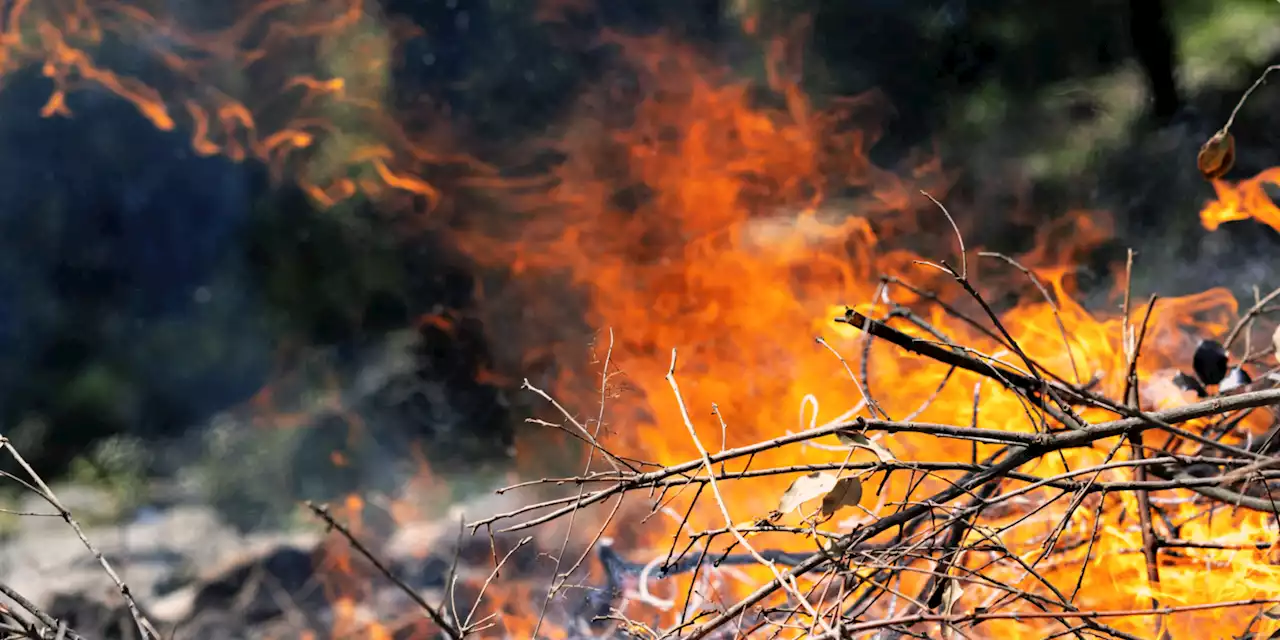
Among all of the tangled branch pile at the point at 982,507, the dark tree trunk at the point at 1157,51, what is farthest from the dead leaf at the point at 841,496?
the dark tree trunk at the point at 1157,51

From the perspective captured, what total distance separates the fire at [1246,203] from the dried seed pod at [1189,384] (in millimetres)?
816

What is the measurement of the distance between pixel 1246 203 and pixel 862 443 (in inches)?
62.8

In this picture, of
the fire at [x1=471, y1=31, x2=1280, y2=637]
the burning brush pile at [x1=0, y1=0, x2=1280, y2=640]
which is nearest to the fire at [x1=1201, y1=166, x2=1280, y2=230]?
the burning brush pile at [x1=0, y1=0, x2=1280, y2=640]

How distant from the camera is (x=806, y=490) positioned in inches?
23.2

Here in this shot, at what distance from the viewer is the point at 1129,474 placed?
96 cm

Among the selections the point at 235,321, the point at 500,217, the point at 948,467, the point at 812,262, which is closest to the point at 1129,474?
the point at 948,467

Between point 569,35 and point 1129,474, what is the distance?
1.44 metres

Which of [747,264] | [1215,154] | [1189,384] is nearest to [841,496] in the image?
[1215,154]

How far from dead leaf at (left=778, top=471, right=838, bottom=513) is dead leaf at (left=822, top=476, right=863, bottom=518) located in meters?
0.02

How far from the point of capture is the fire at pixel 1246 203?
1.68m

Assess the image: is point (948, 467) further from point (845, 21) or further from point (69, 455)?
point (69, 455)

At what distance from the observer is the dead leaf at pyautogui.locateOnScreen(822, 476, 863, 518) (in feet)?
2.02

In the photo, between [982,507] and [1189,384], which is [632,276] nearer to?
[1189,384]

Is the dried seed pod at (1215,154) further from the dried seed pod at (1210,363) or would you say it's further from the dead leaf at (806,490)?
the dead leaf at (806,490)
